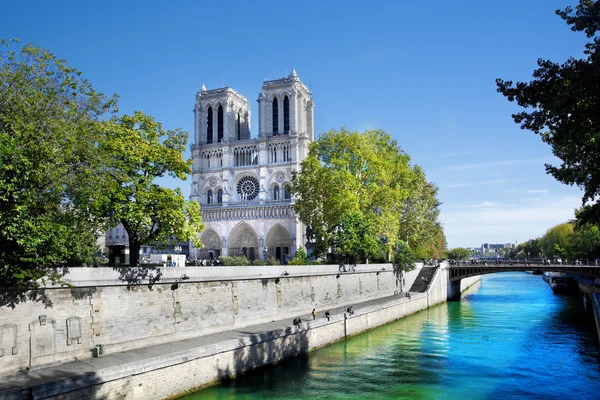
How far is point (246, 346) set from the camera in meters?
19.9

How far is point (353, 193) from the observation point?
40.9 metres

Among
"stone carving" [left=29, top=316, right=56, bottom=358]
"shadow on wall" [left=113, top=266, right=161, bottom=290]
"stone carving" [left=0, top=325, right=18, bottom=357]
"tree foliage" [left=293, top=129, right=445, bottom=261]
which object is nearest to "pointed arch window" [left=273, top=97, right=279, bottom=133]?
"tree foliage" [left=293, top=129, right=445, bottom=261]

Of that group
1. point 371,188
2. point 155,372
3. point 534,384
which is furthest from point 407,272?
point 155,372

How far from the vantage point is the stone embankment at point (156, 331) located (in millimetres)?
15117

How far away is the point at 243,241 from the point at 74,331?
2103 inches

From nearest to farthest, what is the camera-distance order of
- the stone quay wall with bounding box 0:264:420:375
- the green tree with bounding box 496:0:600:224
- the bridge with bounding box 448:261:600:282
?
the green tree with bounding box 496:0:600:224 → the stone quay wall with bounding box 0:264:420:375 → the bridge with bounding box 448:261:600:282

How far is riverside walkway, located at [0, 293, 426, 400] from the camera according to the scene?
1343cm

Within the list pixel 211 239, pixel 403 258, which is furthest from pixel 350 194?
pixel 211 239

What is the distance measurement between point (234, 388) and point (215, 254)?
175ft

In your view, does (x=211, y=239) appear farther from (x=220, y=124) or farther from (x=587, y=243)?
(x=587, y=243)

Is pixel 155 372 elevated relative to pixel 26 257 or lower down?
lower down

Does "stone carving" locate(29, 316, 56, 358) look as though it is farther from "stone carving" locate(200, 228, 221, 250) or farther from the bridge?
"stone carving" locate(200, 228, 221, 250)

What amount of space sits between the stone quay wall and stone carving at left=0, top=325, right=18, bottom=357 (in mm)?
28

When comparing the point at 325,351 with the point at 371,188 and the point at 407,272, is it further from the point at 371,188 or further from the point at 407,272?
the point at 407,272
